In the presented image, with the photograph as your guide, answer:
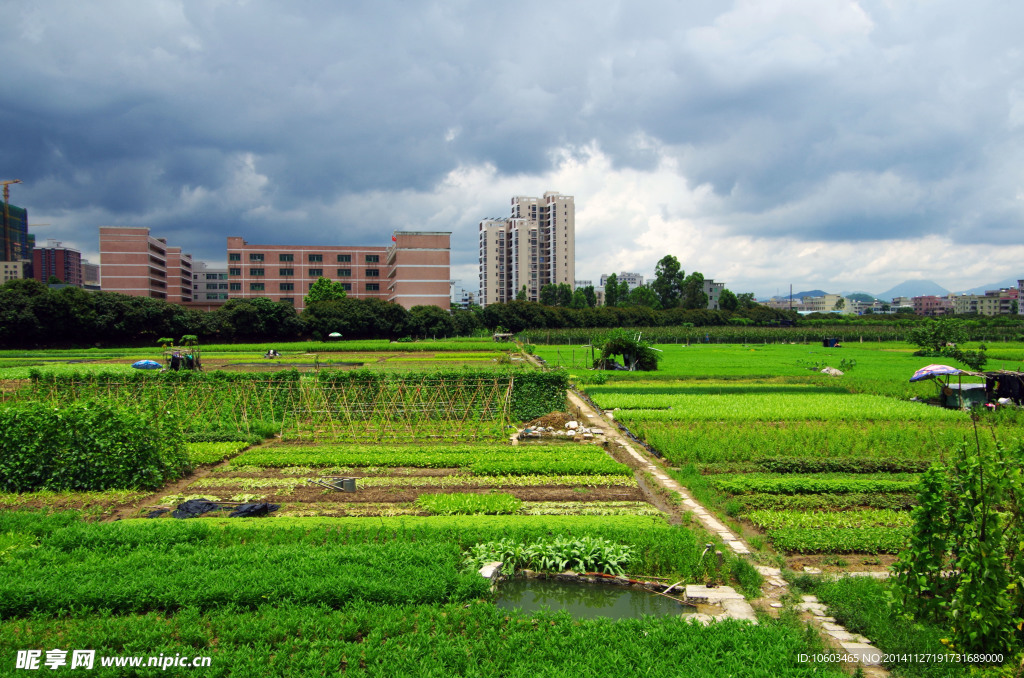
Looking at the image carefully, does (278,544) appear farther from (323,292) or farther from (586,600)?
(323,292)

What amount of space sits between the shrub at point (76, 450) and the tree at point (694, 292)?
108 meters

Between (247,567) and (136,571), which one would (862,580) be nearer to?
(247,567)

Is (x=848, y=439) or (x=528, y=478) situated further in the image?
(x=848, y=439)

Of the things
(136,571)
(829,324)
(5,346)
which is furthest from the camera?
(829,324)

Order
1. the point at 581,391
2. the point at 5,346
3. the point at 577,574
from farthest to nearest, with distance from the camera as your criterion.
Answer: the point at 5,346, the point at 581,391, the point at 577,574

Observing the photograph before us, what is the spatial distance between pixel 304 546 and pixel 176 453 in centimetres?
807

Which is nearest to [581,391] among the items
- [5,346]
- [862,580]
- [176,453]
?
[176,453]

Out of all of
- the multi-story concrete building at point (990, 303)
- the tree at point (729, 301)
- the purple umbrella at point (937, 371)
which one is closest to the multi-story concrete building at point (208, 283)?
the tree at point (729, 301)

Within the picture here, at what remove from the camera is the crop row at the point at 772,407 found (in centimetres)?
2228

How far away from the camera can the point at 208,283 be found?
138 meters

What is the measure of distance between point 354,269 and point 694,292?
6702 centimetres

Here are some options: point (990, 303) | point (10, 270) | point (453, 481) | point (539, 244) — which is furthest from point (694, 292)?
point (10, 270)

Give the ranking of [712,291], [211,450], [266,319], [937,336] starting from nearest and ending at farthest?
[211,450], [937,336], [266,319], [712,291]

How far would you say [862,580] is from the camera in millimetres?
8234
